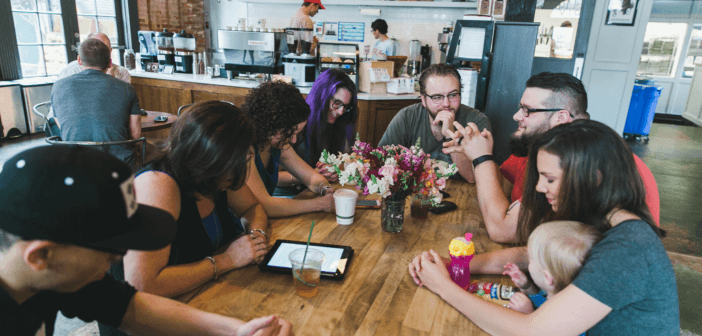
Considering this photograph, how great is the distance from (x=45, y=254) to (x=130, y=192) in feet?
0.53

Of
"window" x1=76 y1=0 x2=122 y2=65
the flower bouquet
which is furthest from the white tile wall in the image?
the flower bouquet

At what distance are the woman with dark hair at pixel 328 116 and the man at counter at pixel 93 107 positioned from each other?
4.65 ft

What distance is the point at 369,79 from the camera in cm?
454

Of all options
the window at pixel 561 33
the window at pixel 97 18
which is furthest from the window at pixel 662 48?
the window at pixel 97 18

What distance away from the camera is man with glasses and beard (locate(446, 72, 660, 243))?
1622 mm

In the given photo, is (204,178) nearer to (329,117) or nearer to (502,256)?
(502,256)

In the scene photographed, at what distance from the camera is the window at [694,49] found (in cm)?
964

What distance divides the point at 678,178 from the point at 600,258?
19.6 feet

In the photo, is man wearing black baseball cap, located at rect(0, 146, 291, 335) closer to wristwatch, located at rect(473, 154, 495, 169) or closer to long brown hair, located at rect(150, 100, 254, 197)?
long brown hair, located at rect(150, 100, 254, 197)

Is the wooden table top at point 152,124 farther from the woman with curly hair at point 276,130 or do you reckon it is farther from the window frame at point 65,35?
the window frame at point 65,35

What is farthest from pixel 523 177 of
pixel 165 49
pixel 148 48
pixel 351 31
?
pixel 351 31

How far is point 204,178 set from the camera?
1224 mm

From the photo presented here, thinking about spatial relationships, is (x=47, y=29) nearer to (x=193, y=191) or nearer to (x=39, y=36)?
(x=39, y=36)

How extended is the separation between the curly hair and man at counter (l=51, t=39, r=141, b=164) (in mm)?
1607
